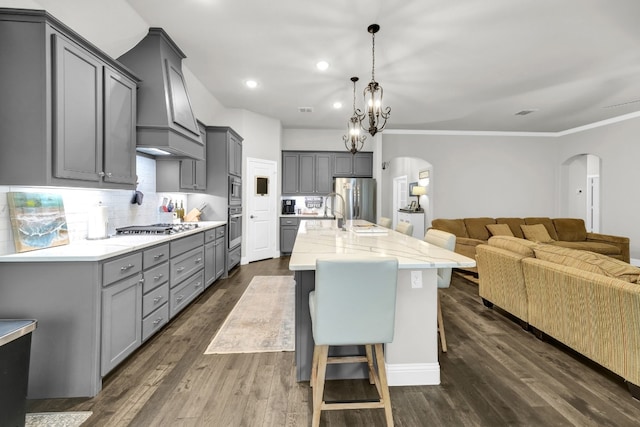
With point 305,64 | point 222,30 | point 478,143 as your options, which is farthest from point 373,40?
point 478,143

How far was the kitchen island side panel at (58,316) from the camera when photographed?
5.86ft

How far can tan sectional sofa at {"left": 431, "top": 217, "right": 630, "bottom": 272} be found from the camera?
5.11 metres

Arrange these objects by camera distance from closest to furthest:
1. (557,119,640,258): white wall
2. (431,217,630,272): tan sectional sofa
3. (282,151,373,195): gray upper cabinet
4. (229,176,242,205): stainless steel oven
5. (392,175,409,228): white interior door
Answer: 1. (229,176,242,205): stainless steel oven
2. (431,217,630,272): tan sectional sofa
3. (557,119,640,258): white wall
4. (282,151,373,195): gray upper cabinet
5. (392,175,409,228): white interior door

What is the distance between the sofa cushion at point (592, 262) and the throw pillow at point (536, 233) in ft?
11.5

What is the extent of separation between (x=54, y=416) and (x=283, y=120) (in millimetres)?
5687

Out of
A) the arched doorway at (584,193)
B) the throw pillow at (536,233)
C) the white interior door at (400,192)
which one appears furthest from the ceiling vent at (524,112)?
the white interior door at (400,192)

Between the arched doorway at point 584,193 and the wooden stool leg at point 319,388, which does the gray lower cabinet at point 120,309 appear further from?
the arched doorway at point 584,193

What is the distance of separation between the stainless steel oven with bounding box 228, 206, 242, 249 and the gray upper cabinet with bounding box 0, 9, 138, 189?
2.73 m

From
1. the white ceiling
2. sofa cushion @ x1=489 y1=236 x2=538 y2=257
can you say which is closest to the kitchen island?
sofa cushion @ x1=489 y1=236 x2=538 y2=257

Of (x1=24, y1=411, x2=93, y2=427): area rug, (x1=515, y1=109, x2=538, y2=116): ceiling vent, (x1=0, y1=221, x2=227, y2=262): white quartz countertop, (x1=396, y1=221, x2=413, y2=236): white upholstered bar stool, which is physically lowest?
(x1=24, y1=411, x2=93, y2=427): area rug

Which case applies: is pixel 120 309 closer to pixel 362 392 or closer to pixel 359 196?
pixel 362 392

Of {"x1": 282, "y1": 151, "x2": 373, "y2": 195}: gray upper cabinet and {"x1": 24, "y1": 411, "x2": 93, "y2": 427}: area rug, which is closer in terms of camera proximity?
{"x1": 24, "y1": 411, "x2": 93, "y2": 427}: area rug

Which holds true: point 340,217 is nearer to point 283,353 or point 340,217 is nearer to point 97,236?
point 283,353

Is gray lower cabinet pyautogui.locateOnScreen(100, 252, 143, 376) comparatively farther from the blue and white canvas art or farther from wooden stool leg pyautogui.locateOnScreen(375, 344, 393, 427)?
wooden stool leg pyautogui.locateOnScreen(375, 344, 393, 427)
